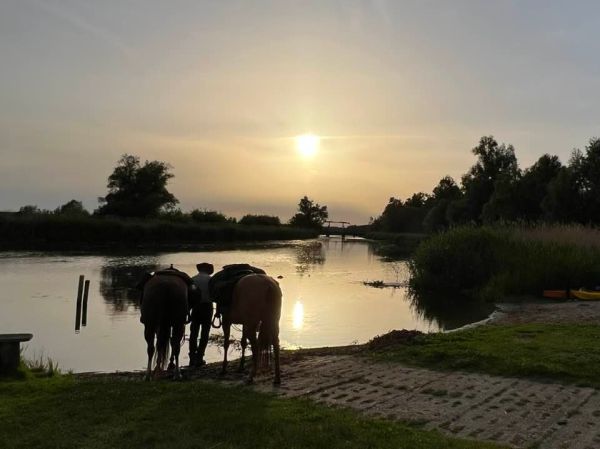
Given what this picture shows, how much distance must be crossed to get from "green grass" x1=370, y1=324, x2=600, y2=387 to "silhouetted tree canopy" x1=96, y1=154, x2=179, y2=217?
7013 centimetres

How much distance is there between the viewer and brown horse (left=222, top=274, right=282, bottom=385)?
26.7ft

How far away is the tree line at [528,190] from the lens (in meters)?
46.5

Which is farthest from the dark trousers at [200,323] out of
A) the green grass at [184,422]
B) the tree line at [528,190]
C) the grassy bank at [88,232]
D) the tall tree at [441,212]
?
the tall tree at [441,212]

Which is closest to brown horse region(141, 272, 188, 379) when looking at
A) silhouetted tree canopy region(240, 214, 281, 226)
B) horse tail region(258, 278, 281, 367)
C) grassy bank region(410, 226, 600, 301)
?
horse tail region(258, 278, 281, 367)

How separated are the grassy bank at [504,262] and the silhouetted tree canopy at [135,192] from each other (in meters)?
58.2

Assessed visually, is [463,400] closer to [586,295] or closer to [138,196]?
[586,295]

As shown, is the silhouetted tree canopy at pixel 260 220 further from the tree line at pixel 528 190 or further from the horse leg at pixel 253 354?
the horse leg at pixel 253 354

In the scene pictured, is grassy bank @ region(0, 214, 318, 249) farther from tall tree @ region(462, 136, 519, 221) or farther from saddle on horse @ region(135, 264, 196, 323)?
saddle on horse @ region(135, 264, 196, 323)

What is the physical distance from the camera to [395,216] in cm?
13425

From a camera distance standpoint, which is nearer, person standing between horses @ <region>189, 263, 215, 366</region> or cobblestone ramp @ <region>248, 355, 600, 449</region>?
cobblestone ramp @ <region>248, 355, 600, 449</region>

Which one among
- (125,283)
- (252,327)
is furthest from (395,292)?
(252,327)

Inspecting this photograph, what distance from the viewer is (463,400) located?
23.9 ft

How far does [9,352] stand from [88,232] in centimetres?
5176

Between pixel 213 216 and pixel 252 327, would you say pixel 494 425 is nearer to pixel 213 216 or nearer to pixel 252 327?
pixel 252 327
